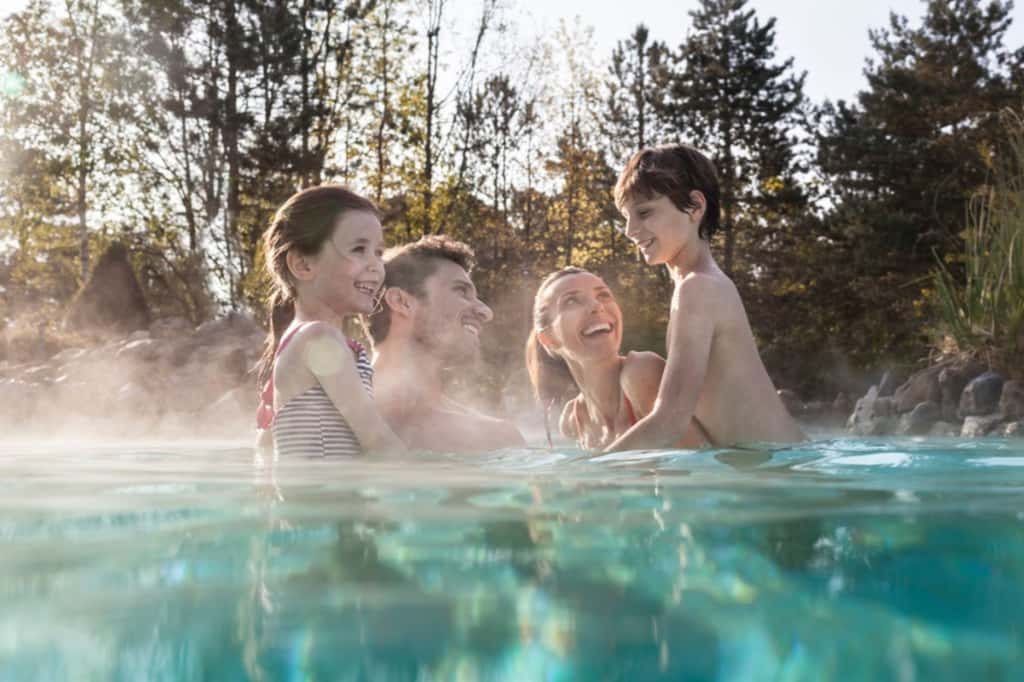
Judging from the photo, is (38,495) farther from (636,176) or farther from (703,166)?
(703,166)

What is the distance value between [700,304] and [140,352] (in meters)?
11.6

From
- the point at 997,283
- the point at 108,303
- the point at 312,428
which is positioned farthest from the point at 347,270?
the point at 108,303

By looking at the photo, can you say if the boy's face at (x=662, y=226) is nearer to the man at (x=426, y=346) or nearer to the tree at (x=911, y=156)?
the man at (x=426, y=346)

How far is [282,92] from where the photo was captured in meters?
20.0

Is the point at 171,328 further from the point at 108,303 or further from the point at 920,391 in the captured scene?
the point at 920,391

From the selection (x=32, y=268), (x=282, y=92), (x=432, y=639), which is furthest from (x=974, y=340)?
(x=32, y=268)

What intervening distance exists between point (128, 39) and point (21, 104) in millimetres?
3397

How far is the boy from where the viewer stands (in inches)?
148

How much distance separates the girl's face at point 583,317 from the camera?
14.1 ft


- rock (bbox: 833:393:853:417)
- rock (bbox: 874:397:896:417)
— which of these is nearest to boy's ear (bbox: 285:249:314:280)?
rock (bbox: 874:397:896:417)

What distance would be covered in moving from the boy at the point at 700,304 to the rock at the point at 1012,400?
5042 mm

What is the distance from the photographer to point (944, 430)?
945 centimetres

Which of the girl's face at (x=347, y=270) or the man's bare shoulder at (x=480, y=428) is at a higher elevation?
the girl's face at (x=347, y=270)

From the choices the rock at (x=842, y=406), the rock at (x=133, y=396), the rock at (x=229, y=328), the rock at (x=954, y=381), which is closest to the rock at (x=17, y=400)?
the rock at (x=133, y=396)
